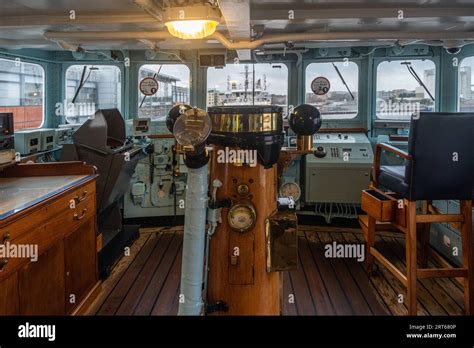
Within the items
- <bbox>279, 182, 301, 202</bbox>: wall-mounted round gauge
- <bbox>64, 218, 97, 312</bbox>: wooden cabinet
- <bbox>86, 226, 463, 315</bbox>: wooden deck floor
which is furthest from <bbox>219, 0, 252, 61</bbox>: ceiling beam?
<bbox>86, 226, 463, 315</bbox>: wooden deck floor

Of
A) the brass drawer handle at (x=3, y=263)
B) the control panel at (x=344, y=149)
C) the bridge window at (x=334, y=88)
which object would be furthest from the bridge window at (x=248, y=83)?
the brass drawer handle at (x=3, y=263)

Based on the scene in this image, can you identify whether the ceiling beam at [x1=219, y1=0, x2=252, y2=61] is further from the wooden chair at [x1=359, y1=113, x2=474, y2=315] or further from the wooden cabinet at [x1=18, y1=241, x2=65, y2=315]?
the wooden cabinet at [x1=18, y1=241, x2=65, y2=315]

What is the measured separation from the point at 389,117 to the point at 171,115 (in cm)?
406

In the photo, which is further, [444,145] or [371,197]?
[371,197]

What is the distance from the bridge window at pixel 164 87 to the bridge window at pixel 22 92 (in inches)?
47.2

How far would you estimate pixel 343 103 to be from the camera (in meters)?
5.11

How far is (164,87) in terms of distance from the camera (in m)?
5.19

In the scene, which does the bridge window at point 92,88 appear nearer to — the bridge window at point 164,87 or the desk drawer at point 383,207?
the bridge window at point 164,87

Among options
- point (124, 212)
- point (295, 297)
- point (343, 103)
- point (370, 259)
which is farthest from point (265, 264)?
point (343, 103)

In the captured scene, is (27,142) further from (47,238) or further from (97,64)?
(47,238)

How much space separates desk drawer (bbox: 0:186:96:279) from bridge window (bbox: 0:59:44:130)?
2243 mm

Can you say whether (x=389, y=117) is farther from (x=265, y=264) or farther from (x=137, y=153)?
(x=265, y=264)

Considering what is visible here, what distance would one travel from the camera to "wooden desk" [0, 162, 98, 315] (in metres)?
1.82

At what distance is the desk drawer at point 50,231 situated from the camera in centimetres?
178
